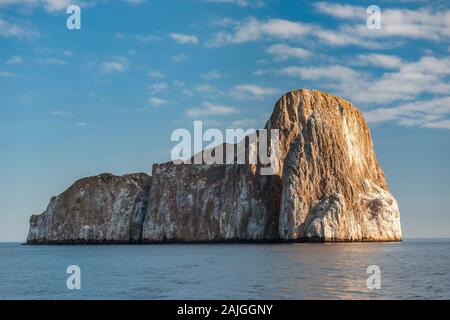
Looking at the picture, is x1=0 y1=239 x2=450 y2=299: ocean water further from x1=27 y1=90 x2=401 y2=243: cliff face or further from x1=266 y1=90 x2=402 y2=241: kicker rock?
x1=27 y1=90 x2=401 y2=243: cliff face

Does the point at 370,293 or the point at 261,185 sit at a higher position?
the point at 261,185

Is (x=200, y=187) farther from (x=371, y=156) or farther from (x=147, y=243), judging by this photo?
(x=371, y=156)

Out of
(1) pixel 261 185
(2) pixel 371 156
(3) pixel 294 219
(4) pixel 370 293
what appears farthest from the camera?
(2) pixel 371 156

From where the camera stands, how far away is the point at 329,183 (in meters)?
131

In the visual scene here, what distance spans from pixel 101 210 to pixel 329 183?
6833 cm

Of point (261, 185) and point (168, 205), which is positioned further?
point (168, 205)

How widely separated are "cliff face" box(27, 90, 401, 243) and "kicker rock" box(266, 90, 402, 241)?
211mm

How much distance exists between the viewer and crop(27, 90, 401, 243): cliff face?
12748 centimetres

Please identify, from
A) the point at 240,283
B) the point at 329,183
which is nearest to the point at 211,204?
the point at 329,183

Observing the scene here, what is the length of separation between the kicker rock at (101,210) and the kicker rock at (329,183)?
44868 mm

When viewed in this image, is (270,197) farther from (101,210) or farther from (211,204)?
(101,210)

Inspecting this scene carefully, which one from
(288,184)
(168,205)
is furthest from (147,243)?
(288,184)

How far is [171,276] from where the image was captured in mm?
53844
